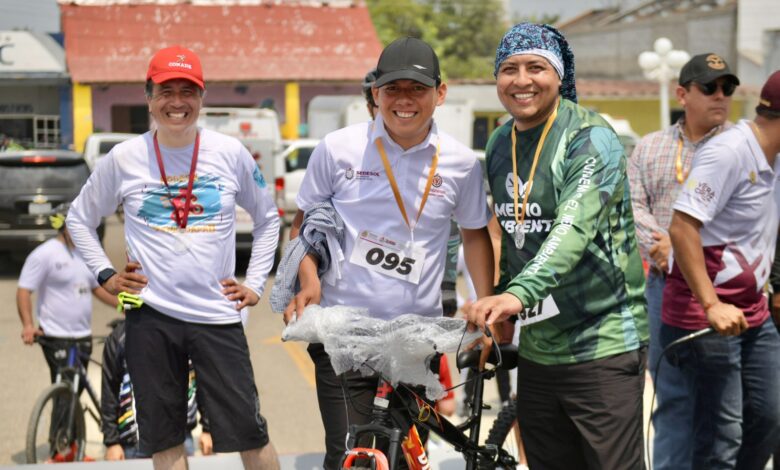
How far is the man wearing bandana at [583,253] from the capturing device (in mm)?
3816

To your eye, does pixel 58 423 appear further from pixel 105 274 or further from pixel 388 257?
pixel 388 257

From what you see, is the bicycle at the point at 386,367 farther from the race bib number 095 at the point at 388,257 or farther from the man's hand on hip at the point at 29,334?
the man's hand on hip at the point at 29,334

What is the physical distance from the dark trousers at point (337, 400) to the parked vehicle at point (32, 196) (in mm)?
12903

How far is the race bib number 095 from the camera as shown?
4.13 meters

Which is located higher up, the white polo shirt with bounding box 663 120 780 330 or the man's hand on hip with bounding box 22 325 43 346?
the white polo shirt with bounding box 663 120 780 330

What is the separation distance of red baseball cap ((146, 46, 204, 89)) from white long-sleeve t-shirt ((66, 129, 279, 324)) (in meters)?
0.26

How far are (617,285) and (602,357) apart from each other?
24cm

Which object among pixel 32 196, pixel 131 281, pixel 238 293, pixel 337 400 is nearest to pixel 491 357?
pixel 337 400

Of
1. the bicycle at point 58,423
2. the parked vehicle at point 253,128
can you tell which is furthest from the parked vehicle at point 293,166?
the bicycle at point 58,423

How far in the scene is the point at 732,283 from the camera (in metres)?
4.83

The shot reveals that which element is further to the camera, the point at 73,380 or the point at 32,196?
the point at 32,196

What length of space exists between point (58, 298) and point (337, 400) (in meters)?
4.26

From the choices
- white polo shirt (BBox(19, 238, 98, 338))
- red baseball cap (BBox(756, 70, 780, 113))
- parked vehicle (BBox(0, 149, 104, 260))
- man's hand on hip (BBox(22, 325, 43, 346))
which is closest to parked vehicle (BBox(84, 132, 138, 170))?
parked vehicle (BBox(0, 149, 104, 260))

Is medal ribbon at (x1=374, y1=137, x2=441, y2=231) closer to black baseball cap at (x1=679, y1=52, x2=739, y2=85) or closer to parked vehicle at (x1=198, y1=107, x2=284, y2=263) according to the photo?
black baseball cap at (x1=679, y1=52, x2=739, y2=85)
